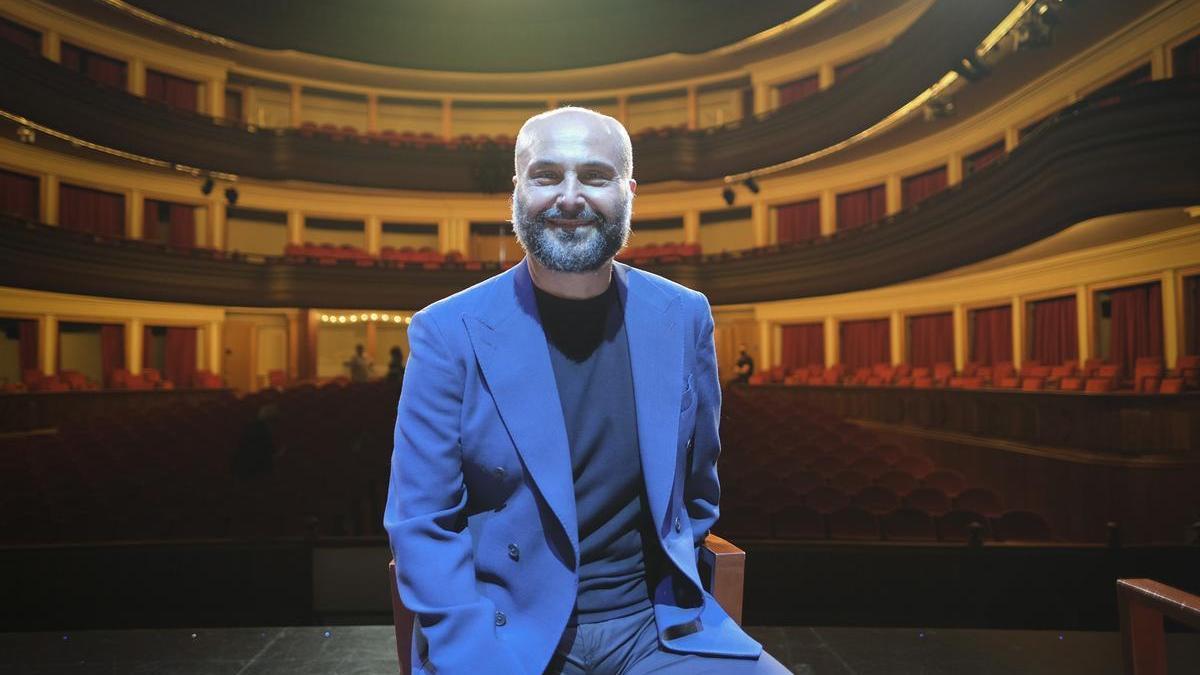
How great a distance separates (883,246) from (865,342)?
4.46 metres

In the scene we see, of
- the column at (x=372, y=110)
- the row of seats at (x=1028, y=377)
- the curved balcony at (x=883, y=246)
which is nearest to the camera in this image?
the curved balcony at (x=883, y=246)

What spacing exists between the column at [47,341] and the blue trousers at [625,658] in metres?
12.7

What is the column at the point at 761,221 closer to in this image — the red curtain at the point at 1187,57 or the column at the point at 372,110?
the column at the point at 372,110

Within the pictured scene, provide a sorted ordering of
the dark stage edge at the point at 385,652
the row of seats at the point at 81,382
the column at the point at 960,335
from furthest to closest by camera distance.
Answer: the column at the point at 960,335 < the row of seats at the point at 81,382 < the dark stage edge at the point at 385,652

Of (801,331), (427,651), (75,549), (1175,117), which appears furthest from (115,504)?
(801,331)

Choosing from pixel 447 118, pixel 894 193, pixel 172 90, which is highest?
pixel 447 118

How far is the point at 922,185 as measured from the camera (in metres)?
13.7

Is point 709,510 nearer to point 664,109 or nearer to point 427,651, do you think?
point 427,651

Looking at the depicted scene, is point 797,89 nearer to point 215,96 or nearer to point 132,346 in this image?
point 215,96

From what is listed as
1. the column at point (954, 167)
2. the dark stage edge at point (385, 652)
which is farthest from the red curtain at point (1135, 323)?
the dark stage edge at point (385, 652)

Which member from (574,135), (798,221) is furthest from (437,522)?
(798,221)

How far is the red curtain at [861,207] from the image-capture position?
575 inches

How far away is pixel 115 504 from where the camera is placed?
441cm

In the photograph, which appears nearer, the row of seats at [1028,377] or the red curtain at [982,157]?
the row of seats at [1028,377]
